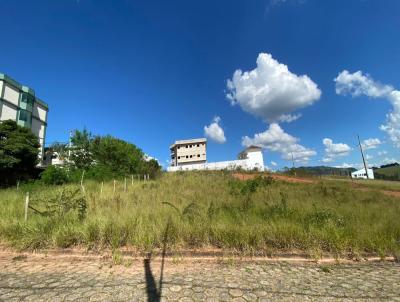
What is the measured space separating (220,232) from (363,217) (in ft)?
16.4

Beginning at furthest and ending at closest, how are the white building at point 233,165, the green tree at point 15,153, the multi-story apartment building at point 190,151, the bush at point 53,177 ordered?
the multi-story apartment building at point 190,151
the white building at point 233,165
the green tree at point 15,153
the bush at point 53,177

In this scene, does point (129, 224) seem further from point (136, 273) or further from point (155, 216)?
point (136, 273)

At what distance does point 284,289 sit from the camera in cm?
365

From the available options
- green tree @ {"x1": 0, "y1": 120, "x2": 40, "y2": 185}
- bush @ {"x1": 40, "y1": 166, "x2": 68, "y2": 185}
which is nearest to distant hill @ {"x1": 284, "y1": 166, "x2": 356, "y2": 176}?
bush @ {"x1": 40, "y1": 166, "x2": 68, "y2": 185}

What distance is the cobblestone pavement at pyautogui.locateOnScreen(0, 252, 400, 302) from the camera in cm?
345

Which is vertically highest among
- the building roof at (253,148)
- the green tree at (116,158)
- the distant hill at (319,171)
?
the building roof at (253,148)

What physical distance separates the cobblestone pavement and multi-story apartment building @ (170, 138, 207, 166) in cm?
7269

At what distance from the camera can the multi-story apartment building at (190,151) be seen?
3081 inches

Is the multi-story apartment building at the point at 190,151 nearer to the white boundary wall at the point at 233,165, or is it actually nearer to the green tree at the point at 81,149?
the white boundary wall at the point at 233,165

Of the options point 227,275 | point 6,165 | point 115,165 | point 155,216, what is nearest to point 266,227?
point 227,275

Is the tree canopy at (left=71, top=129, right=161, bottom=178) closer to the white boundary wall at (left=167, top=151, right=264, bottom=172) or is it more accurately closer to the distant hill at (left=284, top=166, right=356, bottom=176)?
the white boundary wall at (left=167, top=151, right=264, bottom=172)

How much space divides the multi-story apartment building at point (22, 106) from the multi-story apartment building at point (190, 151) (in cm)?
3858

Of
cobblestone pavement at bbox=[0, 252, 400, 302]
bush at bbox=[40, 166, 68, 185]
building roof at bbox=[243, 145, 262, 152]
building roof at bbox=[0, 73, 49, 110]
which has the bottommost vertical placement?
cobblestone pavement at bbox=[0, 252, 400, 302]

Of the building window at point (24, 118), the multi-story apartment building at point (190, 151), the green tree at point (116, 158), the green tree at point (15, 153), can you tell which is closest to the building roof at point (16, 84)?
the building window at point (24, 118)
